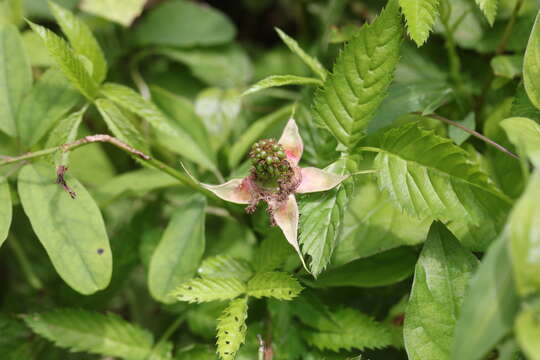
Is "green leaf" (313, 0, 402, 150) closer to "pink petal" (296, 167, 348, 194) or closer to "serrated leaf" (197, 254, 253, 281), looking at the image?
"pink petal" (296, 167, 348, 194)

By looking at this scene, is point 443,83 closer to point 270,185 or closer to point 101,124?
point 270,185

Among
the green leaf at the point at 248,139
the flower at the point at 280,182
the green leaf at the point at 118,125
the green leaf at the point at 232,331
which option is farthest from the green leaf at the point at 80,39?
the green leaf at the point at 232,331

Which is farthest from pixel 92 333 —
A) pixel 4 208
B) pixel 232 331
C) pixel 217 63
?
pixel 217 63

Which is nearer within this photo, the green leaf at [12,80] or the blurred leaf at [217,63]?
the green leaf at [12,80]

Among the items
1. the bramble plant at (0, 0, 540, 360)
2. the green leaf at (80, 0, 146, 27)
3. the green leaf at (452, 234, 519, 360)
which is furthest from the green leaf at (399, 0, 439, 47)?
the green leaf at (80, 0, 146, 27)

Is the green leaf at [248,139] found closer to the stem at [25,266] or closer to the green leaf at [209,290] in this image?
the green leaf at [209,290]

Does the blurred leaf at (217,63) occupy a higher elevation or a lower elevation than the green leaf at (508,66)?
lower
